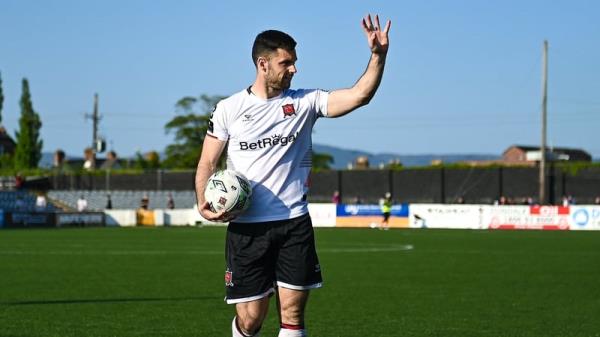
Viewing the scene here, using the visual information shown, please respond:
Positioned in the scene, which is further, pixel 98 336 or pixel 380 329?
pixel 380 329

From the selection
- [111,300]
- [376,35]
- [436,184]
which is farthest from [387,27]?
[436,184]

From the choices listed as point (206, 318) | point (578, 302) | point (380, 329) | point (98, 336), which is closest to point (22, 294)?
point (206, 318)

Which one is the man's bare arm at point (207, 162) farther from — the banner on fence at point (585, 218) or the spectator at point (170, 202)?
the spectator at point (170, 202)

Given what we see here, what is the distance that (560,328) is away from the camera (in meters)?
12.0

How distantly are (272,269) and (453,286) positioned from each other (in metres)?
10.8

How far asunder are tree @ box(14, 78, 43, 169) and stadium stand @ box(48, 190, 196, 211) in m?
40.4

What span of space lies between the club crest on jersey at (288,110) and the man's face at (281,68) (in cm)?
13

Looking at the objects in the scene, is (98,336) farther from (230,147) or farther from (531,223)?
(531,223)

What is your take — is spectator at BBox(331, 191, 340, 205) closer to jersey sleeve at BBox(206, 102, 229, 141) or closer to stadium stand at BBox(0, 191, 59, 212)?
stadium stand at BBox(0, 191, 59, 212)

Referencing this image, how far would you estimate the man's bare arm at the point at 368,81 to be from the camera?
275 inches

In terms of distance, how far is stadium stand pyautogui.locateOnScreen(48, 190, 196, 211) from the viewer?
7012cm

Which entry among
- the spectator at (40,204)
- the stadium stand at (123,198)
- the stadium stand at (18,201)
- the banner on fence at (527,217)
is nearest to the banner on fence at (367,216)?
the banner on fence at (527,217)

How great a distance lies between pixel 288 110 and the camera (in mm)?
7391

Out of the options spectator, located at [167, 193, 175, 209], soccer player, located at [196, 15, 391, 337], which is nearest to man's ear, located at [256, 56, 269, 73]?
soccer player, located at [196, 15, 391, 337]
